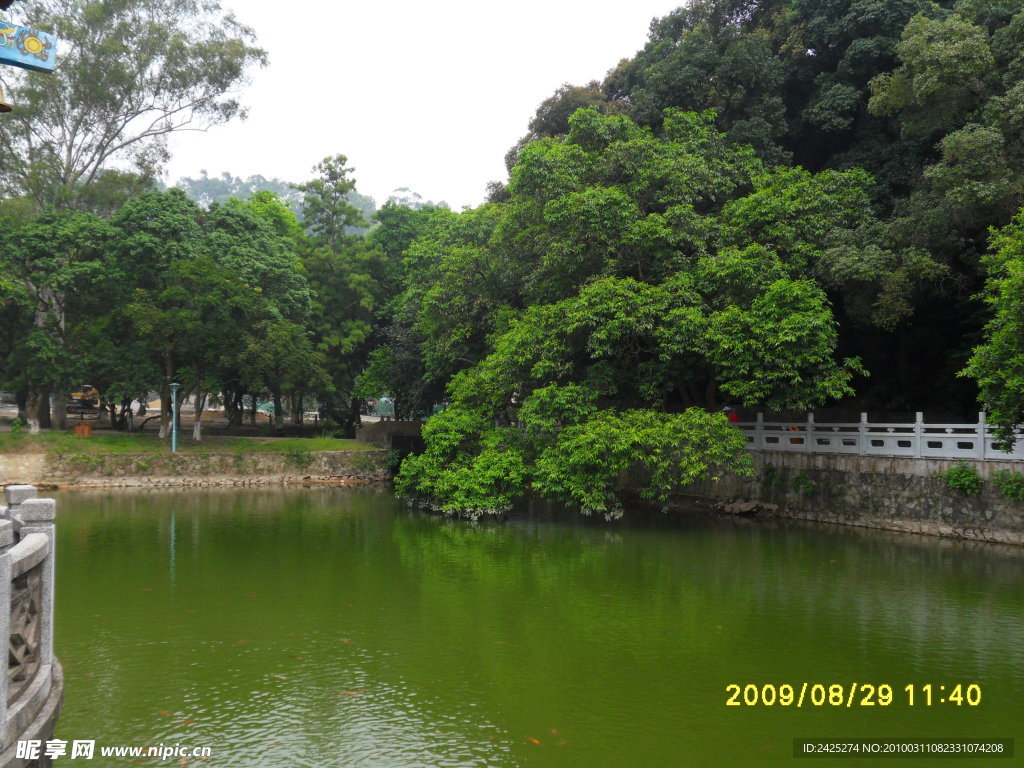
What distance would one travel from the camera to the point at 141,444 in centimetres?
2347

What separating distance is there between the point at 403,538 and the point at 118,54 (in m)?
19.6

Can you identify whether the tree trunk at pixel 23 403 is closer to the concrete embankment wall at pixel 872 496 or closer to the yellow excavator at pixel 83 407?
the yellow excavator at pixel 83 407

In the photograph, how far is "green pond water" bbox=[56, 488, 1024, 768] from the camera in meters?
5.79

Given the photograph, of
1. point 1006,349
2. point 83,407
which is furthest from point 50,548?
point 83,407

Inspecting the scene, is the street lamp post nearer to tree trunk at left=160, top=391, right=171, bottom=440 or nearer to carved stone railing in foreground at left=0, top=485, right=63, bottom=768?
tree trunk at left=160, top=391, right=171, bottom=440

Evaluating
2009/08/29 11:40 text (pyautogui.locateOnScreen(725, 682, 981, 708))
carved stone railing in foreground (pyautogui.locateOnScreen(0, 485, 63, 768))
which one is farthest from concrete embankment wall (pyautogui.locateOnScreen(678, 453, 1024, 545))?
carved stone railing in foreground (pyautogui.locateOnScreen(0, 485, 63, 768))

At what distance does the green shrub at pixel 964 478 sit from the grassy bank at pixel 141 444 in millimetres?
17518

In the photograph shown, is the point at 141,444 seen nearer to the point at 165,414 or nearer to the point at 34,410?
the point at 165,414

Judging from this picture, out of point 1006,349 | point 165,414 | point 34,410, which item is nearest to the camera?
point 1006,349

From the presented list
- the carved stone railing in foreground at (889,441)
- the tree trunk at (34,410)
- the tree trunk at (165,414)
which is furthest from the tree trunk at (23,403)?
the carved stone railing in foreground at (889,441)

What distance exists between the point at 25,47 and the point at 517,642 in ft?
22.0

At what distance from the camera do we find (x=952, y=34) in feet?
Answer: 50.4

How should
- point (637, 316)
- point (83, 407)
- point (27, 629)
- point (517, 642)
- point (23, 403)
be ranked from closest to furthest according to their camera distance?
point (27, 629) < point (517, 642) < point (637, 316) < point (23, 403) < point (83, 407)

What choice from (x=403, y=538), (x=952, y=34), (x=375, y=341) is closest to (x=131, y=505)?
(x=403, y=538)
